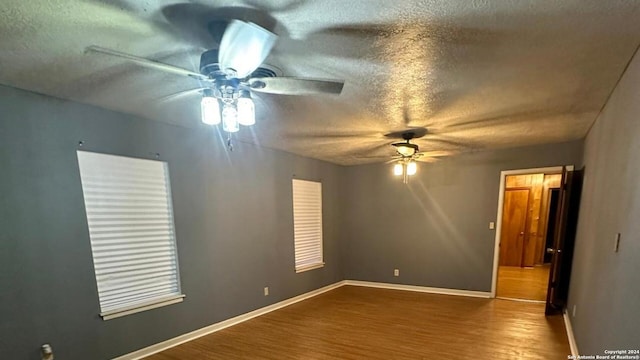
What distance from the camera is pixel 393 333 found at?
132 inches

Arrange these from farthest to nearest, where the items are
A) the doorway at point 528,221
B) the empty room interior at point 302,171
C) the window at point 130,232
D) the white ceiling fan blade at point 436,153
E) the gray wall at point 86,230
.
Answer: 1. the doorway at point 528,221
2. the white ceiling fan blade at point 436,153
3. the window at point 130,232
4. the gray wall at point 86,230
5. the empty room interior at point 302,171

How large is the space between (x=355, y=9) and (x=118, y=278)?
→ 299 centimetres

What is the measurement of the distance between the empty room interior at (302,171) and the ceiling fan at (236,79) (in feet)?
0.04

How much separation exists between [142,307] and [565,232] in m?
5.06

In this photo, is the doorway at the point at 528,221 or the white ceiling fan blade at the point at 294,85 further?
the doorway at the point at 528,221

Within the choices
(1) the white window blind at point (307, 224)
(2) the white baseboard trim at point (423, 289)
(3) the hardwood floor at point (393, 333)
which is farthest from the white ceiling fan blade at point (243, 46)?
(2) the white baseboard trim at point (423, 289)

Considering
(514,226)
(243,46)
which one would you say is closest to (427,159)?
(514,226)

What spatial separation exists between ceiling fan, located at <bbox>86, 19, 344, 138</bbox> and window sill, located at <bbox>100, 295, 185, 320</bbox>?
7.29 ft

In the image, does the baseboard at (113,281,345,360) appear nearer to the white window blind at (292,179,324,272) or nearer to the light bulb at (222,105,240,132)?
the white window blind at (292,179,324,272)

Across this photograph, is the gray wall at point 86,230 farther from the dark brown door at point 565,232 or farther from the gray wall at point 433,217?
the dark brown door at point 565,232

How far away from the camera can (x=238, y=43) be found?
46.5 inches

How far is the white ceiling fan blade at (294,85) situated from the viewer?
1.45 m

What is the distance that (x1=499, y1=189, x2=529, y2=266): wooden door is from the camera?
6.78 m

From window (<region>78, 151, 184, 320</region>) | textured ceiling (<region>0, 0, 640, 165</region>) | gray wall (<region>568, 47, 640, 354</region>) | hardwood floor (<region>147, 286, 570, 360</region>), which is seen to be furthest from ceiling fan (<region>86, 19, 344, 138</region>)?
hardwood floor (<region>147, 286, 570, 360</region>)
